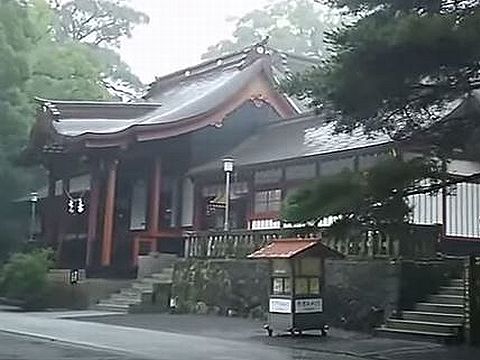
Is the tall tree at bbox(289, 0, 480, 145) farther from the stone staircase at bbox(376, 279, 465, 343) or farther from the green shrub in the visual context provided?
the green shrub

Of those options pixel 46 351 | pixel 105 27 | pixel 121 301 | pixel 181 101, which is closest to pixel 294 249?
pixel 46 351

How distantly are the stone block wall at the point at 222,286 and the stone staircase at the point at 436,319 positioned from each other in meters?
4.42

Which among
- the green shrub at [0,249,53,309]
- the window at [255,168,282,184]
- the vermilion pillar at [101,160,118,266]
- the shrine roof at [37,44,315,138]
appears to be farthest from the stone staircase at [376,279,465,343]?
the green shrub at [0,249,53,309]

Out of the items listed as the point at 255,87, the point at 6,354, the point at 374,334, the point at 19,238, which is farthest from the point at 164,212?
the point at 6,354

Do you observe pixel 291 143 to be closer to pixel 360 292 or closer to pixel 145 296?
pixel 145 296

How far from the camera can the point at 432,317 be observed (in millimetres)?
17109

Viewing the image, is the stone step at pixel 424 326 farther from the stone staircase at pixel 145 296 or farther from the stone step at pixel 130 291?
the stone step at pixel 130 291

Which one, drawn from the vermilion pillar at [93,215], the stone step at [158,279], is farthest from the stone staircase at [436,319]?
the vermilion pillar at [93,215]

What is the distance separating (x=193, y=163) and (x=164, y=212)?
2.06 m

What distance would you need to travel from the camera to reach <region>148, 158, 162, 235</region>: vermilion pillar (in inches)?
1088

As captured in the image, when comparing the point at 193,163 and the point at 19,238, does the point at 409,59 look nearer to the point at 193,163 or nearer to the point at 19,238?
the point at 193,163

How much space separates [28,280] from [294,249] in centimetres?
1154

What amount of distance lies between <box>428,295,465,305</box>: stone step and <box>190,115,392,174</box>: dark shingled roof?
498 cm

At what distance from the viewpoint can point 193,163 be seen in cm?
2930
